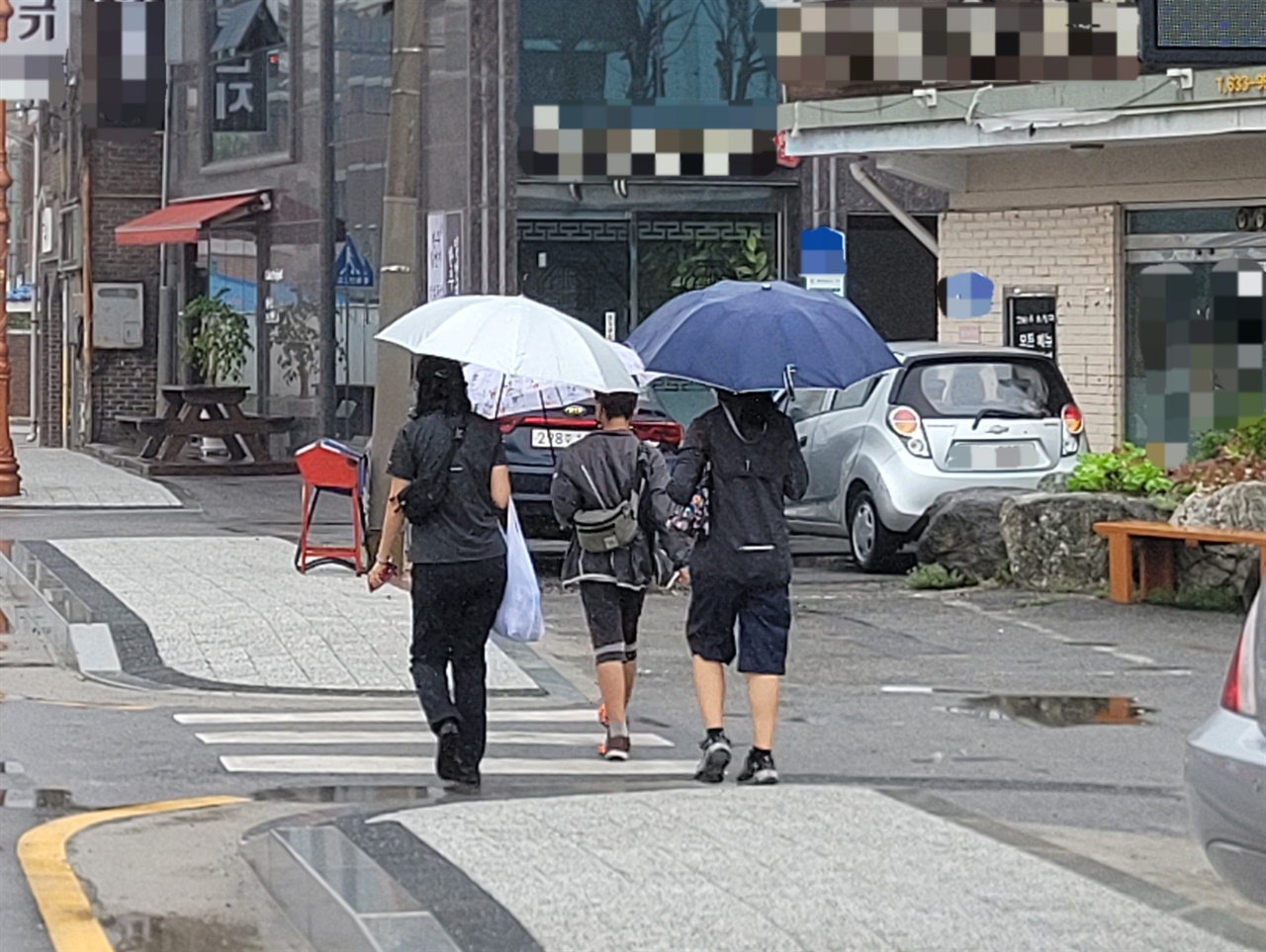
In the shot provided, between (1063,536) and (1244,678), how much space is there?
10.4m

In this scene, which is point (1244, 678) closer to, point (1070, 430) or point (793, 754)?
point (793, 754)

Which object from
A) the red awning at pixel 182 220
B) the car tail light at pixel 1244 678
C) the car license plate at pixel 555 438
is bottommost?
the car tail light at pixel 1244 678

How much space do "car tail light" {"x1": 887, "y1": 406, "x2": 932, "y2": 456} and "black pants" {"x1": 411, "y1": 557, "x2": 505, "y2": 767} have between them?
8.55 metres

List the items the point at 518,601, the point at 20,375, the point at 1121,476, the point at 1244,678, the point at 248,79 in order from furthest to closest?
the point at 20,375, the point at 248,79, the point at 1121,476, the point at 518,601, the point at 1244,678

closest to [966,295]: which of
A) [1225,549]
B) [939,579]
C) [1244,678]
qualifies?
[939,579]

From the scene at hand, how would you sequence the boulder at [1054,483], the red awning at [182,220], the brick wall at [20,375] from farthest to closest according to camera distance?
the brick wall at [20,375] → the red awning at [182,220] → the boulder at [1054,483]

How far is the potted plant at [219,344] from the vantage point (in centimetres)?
3409

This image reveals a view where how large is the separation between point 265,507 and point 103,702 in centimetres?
1413

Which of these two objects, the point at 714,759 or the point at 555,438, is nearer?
the point at 714,759

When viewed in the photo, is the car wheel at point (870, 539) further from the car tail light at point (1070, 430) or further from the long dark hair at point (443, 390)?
the long dark hair at point (443, 390)

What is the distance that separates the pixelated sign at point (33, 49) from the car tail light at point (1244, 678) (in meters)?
22.0

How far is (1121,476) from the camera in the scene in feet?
53.2

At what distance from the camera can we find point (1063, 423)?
57.7 ft

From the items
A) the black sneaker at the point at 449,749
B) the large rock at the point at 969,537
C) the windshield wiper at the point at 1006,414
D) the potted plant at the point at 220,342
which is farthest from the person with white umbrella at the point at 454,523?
the potted plant at the point at 220,342
